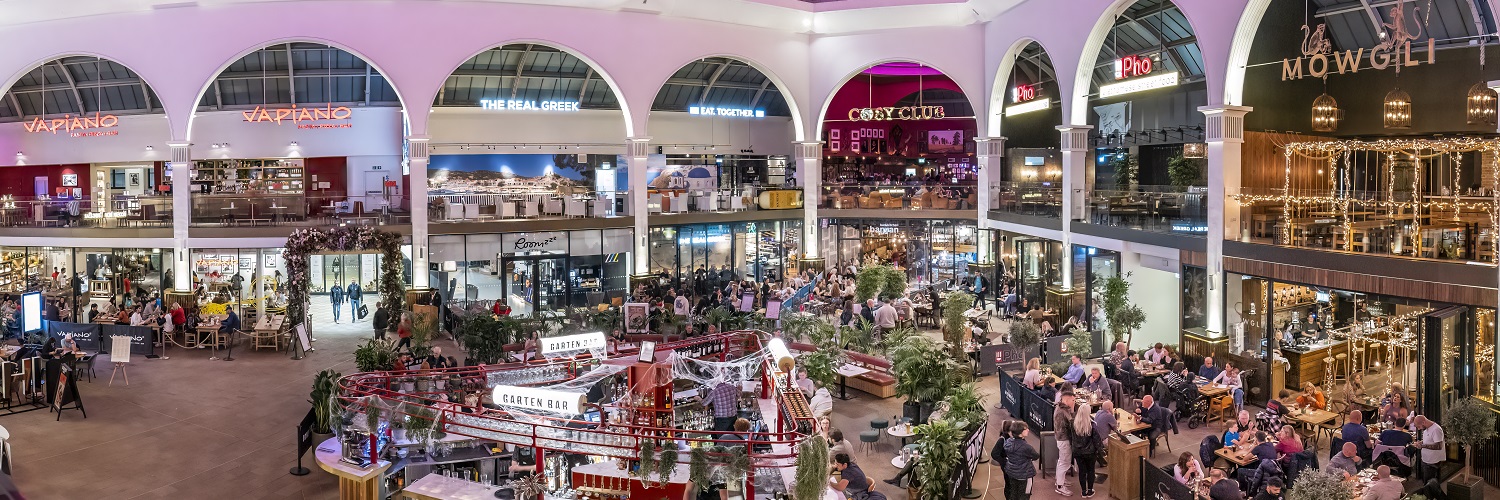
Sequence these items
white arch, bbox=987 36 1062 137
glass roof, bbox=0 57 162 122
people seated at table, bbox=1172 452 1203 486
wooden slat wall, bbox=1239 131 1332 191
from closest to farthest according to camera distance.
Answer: people seated at table, bbox=1172 452 1203 486 → wooden slat wall, bbox=1239 131 1332 191 → white arch, bbox=987 36 1062 137 → glass roof, bbox=0 57 162 122

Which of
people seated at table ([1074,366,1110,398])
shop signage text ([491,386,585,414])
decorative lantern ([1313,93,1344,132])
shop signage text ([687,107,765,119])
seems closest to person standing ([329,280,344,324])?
shop signage text ([687,107,765,119])

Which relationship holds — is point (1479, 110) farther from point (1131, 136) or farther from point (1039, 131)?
point (1039, 131)

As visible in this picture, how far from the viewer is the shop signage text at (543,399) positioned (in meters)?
9.90

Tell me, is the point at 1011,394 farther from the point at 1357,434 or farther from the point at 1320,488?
the point at 1320,488

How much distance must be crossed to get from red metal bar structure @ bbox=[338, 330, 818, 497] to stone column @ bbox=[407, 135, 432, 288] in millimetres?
11118

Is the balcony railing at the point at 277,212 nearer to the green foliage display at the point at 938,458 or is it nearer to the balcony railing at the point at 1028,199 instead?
the balcony railing at the point at 1028,199

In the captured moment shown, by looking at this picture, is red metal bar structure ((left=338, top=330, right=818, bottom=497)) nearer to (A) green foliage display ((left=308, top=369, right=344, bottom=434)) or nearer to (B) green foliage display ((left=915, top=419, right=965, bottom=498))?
(A) green foliage display ((left=308, top=369, right=344, bottom=434))

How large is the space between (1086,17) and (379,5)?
54.7 ft

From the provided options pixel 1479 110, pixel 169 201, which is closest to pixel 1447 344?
pixel 1479 110

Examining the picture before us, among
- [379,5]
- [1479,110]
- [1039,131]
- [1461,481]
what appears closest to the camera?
[1461,481]

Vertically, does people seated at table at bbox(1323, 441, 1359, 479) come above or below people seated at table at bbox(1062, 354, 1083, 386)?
below

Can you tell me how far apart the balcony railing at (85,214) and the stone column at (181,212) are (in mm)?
571

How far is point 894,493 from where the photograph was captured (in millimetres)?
13359

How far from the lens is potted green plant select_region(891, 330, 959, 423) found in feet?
50.6
